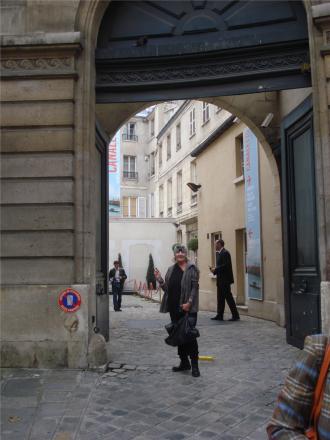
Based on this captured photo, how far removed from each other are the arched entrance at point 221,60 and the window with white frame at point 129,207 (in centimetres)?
3576

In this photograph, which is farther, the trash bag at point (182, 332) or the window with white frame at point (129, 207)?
the window with white frame at point (129, 207)

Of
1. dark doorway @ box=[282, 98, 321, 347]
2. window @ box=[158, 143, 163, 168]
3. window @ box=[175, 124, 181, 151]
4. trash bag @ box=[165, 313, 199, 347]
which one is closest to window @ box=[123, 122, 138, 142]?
window @ box=[158, 143, 163, 168]

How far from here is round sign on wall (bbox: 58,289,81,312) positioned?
7047 millimetres

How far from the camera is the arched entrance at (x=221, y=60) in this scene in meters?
7.55

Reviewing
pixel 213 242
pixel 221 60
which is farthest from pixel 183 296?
pixel 213 242

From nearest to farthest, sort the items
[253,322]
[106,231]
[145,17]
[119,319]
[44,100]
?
[44,100], [145,17], [106,231], [253,322], [119,319]

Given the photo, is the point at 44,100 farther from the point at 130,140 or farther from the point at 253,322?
the point at 130,140

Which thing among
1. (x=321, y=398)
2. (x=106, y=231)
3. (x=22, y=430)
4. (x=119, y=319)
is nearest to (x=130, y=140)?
(x=119, y=319)

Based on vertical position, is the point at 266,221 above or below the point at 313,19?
below

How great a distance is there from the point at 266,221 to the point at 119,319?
15.1 feet

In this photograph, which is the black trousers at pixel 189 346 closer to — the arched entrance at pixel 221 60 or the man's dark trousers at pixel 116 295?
the arched entrance at pixel 221 60

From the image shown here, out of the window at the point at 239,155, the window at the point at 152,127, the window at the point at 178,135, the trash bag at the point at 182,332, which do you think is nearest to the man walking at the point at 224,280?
the window at the point at 239,155

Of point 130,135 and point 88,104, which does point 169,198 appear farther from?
point 88,104

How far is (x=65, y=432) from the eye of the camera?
15.1 ft
